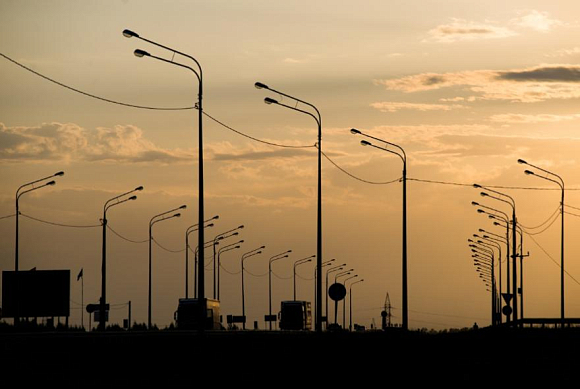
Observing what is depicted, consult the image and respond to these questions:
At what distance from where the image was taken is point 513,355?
41375mm

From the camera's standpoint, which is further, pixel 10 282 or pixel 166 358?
pixel 10 282

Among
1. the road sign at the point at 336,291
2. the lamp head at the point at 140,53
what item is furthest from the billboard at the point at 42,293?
the lamp head at the point at 140,53

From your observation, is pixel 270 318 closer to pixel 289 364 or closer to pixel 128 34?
pixel 128 34

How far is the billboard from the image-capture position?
94500mm

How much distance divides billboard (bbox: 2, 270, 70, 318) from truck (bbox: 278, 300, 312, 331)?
24.4 m

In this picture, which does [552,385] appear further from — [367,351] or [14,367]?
[367,351]

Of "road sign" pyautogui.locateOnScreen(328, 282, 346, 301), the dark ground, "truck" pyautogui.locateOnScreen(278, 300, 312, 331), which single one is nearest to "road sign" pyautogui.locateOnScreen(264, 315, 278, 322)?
"truck" pyautogui.locateOnScreen(278, 300, 312, 331)

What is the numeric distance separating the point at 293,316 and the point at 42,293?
27155mm

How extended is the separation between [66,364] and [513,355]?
16.8 m

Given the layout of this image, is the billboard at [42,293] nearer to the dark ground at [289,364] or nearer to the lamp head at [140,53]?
the dark ground at [289,364]

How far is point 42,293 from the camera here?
311 ft

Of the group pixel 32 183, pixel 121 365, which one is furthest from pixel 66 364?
pixel 32 183

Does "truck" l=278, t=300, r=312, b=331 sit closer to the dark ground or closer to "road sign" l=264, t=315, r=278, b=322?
"road sign" l=264, t=315, r=278, b=322

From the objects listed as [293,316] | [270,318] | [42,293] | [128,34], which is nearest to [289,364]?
[128,34]
